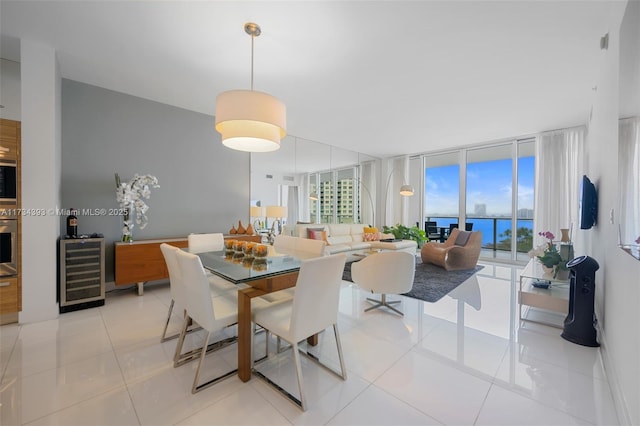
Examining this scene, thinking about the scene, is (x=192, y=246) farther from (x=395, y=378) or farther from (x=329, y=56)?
(x=329, y=56)

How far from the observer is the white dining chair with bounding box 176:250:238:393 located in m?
1.58

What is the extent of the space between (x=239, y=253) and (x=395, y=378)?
1.65 m

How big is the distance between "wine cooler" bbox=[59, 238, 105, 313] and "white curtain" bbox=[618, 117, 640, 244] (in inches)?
179

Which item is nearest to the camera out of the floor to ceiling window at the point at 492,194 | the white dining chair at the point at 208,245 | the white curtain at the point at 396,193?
the white dining chair at the point at 208,245

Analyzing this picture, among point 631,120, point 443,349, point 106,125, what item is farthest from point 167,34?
point 443,349

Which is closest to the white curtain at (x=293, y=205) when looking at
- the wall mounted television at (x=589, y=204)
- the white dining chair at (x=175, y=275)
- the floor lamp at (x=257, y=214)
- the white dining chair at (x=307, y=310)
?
the floor lamp at (x=257, y=214)

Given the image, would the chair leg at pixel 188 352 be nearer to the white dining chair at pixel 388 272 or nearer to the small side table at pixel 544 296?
the white dining chair at pixel 388 272

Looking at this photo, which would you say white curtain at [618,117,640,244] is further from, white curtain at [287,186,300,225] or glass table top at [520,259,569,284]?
white curtain at [287,186,300,225]

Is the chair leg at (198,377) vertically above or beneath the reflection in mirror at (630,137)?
beneath

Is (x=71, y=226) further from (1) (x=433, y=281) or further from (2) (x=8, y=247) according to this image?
(1) (x=433, y=281)

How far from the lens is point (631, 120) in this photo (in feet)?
4.29

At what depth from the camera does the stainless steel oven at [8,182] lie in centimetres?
251

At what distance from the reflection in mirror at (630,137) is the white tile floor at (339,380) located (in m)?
1.10

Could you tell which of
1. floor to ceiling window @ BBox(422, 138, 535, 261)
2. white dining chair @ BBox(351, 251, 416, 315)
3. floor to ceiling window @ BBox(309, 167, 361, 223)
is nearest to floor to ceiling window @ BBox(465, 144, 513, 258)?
floor to ceiling window @ BBox(422, 138, 535, 261)
